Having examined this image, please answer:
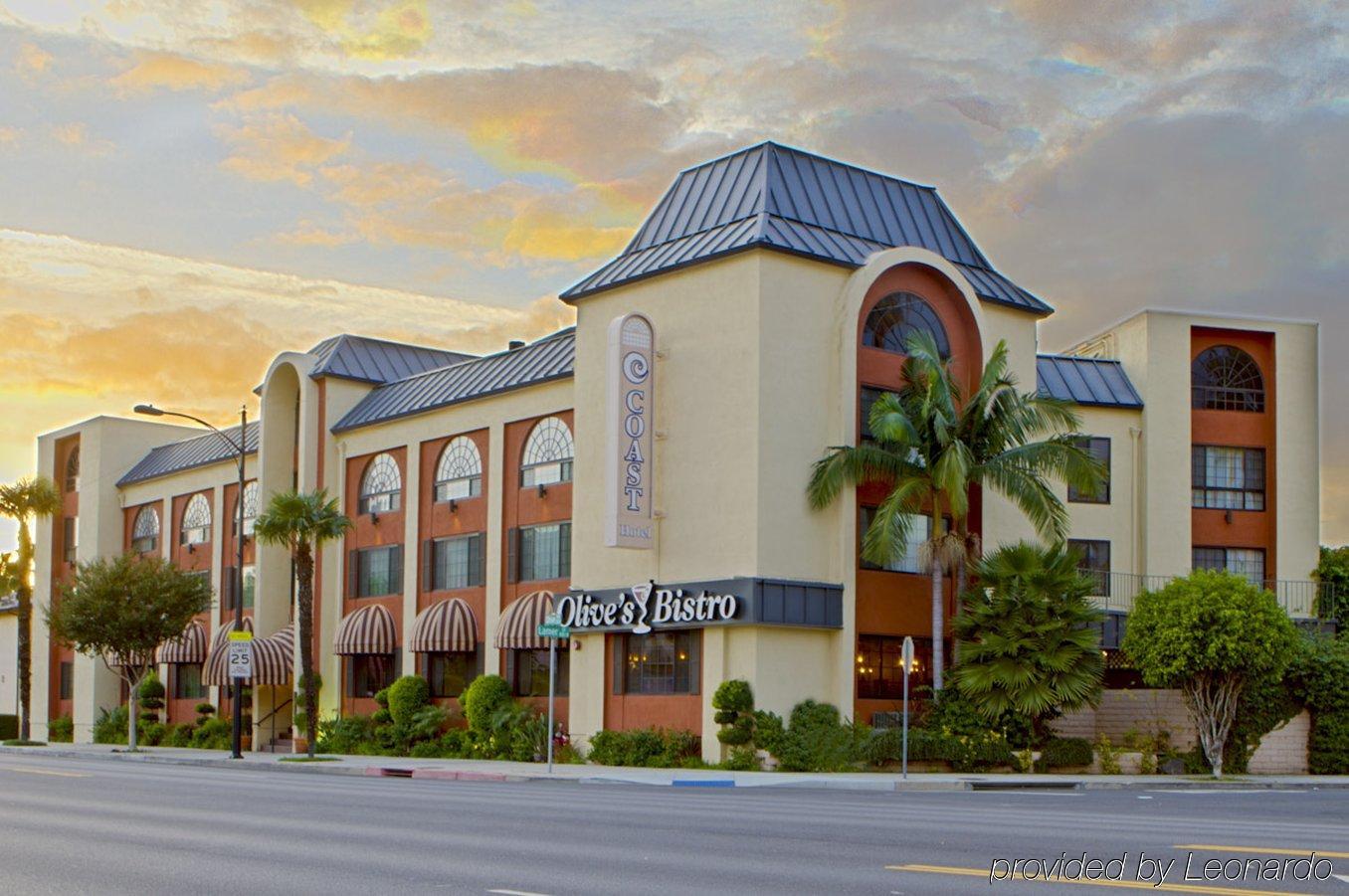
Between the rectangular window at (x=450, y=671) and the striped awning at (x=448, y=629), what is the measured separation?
357 mm

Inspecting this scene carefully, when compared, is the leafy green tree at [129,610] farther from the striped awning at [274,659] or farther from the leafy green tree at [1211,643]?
the leafy green tree at [1211,643]

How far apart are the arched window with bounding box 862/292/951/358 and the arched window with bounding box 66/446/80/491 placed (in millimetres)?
44464

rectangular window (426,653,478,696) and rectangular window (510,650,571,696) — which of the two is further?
rectangular window (426,653,478,696)

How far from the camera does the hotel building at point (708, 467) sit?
128 ft

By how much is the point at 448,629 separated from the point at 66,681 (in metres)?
32.4

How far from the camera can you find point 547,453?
152 feet

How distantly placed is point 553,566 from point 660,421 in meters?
7.07

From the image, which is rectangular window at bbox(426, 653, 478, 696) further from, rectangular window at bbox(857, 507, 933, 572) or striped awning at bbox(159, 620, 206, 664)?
striped awning at bbox(159, 620, 206, 664)

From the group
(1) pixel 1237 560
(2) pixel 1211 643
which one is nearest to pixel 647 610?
(2) pixel 1211 643

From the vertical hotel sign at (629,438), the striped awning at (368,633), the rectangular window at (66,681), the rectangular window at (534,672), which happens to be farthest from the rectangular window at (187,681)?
the vertical hotel sign at (629,438)

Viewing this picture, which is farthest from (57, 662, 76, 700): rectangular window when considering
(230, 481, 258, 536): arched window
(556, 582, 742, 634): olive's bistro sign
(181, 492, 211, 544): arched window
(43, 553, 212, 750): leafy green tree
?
(556, 582, 742, 634): olive's bistro sign

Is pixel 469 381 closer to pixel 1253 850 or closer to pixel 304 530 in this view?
pixel 304 530

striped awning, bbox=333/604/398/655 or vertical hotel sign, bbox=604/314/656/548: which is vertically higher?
vertical hotel sign, bbox=604/314/656/548

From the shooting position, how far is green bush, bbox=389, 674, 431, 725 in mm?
47625
